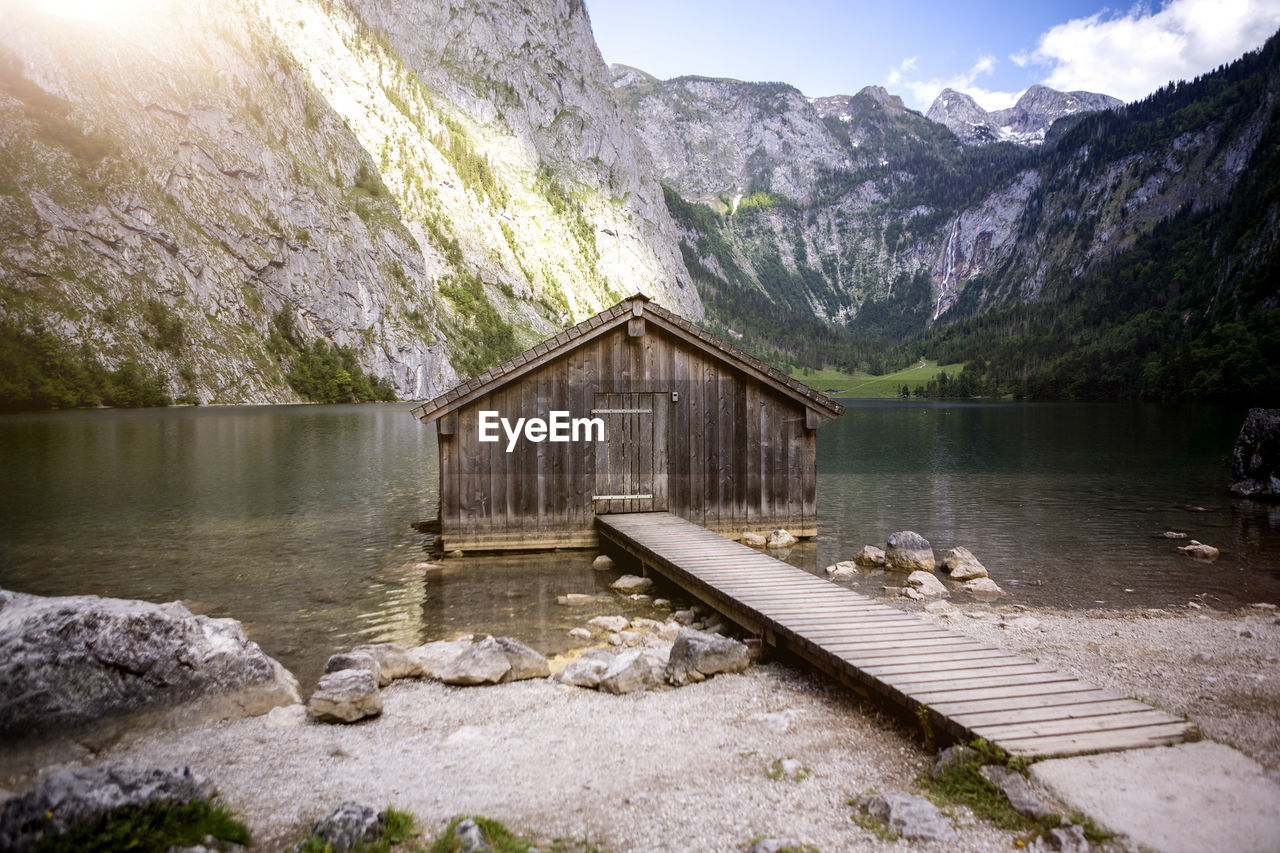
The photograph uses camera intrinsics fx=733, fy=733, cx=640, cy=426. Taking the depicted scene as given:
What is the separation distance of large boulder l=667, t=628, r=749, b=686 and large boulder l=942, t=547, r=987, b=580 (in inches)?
316

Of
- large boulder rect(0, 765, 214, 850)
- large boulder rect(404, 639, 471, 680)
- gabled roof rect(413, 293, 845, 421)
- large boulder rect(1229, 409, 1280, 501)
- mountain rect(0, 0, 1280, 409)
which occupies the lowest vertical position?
large boulder rect(404, 639, 471, 680)

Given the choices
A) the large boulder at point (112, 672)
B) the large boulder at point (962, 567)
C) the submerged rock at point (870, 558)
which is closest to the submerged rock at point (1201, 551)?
the large boulder at point (962, 567)

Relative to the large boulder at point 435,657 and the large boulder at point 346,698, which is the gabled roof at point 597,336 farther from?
the large boulder at point 346,698

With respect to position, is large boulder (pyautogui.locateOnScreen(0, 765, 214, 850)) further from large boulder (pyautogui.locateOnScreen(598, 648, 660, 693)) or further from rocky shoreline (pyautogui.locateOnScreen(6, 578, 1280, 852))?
large boulder (pyautogui.locateOnScreen(598, 648, 660, 693))

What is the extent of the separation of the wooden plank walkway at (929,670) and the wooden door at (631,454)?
468 cm

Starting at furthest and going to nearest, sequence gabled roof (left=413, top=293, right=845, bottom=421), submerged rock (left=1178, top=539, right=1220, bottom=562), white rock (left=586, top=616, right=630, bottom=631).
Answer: submerged rock (left=1178, top=539, right=1220, bottom=562) < gabled roof (left=413, top=293, right=845, bottom=421) < white rock (left=586, top=616, right=630, bottom=631)

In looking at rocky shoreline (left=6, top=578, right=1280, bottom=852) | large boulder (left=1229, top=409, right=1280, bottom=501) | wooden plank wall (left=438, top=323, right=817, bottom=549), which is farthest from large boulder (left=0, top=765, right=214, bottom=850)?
large boulder (left=1229, top=409, right=1280, bottom=501)

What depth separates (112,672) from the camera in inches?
295

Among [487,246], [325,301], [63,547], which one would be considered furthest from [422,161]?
[63,547]

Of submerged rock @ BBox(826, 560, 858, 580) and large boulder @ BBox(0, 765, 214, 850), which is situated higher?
large boulder @ BBox(0, 765, 214, 850)

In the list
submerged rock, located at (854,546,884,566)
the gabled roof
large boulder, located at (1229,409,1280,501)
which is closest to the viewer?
the gabled roof

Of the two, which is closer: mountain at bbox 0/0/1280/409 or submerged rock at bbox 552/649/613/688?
submerged rock at bbox 552/649/613/688

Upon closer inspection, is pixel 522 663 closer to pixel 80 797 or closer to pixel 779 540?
pixel 80 797

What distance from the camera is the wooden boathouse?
1609 cm
